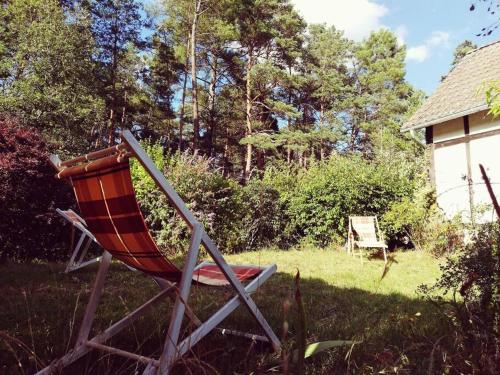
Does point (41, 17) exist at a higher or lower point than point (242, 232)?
higher

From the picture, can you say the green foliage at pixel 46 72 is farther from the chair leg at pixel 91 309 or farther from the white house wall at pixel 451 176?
the chair leg at pixel 91 309

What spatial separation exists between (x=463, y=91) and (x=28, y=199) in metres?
10.4

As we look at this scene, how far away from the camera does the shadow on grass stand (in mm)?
2070

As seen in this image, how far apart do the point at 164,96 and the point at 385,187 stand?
20964mm

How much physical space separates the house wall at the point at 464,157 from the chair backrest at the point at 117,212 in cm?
857

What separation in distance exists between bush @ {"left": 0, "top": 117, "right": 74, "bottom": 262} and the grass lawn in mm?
1348

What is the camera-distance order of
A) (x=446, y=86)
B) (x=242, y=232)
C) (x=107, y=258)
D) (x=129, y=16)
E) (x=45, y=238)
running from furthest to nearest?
1. (x=129, y=16)
2. (x=446, y=86)
3. (x=242, y=232)
4. (x=45, y=238)
5. (x=107, y=258)

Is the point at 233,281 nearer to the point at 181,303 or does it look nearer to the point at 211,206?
the point at 181,303

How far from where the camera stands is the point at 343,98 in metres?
28.7

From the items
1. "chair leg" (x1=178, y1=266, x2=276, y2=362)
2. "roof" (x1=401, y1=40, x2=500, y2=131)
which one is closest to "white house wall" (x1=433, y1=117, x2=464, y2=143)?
"roof" (x1=401, y1=40, x2=500, y2=131)

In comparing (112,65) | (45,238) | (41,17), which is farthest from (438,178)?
(112,65)

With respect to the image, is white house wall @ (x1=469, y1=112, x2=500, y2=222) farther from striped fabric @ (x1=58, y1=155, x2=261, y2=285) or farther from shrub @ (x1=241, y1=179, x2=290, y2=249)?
striped fabric @ (x1=58, y1=155, x2=261, y2=285)

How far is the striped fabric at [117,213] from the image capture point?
5.48 feet

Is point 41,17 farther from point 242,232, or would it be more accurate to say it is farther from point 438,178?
point 438,178
